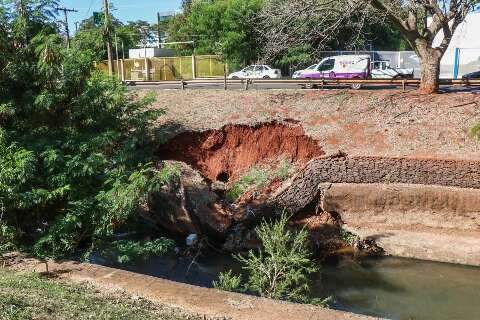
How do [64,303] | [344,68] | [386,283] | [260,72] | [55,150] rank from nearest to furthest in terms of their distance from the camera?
[64,303] → [55,150] → [386,283] → [344,68] → [260,72]

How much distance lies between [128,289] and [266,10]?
1344 cm

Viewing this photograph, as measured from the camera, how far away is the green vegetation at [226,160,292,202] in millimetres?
16078

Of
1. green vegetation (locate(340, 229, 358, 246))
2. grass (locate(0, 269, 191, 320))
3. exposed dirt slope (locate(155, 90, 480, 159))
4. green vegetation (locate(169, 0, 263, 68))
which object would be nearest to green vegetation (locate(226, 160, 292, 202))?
exposed dirt slope (locate(155, 90, 480, 159))

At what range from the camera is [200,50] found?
45750 millimetres

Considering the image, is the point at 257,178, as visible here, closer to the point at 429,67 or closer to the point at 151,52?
the point at 429,67

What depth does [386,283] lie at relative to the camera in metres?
11.9

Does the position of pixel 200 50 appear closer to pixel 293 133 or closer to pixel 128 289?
pixel 293 133

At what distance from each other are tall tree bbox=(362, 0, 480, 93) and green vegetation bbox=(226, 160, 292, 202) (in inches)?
230

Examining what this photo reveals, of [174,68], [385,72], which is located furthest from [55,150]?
[174,68]

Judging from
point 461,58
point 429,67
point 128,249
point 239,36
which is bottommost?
point 128,249

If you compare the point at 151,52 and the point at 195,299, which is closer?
the point at 195,299

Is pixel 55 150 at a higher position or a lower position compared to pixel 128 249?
higher

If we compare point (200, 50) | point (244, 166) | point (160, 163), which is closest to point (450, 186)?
point (244, 166)

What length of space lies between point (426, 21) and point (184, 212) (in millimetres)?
10808
